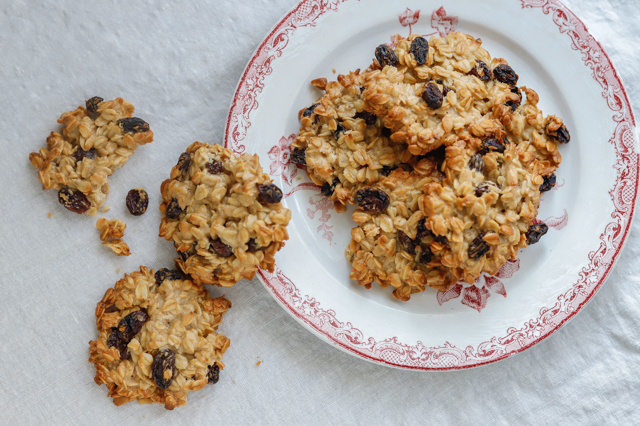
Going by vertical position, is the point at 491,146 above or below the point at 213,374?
above

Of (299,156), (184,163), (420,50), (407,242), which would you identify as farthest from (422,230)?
(184,163)

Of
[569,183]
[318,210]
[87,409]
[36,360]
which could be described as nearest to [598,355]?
[569,183]

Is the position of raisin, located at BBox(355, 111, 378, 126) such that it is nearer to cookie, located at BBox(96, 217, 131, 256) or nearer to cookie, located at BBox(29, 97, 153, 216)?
cookie, located at BBox(29, 97, 153, 216)

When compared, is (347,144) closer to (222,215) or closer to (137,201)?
(222,215)

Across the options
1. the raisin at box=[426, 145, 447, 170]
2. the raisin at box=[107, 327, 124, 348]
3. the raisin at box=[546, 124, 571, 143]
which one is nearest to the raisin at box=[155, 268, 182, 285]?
the raisin at box=[107, 327, 124, 348]

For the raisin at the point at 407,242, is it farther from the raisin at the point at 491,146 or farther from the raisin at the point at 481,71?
the raisin at the point at 481,71

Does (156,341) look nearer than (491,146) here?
No
